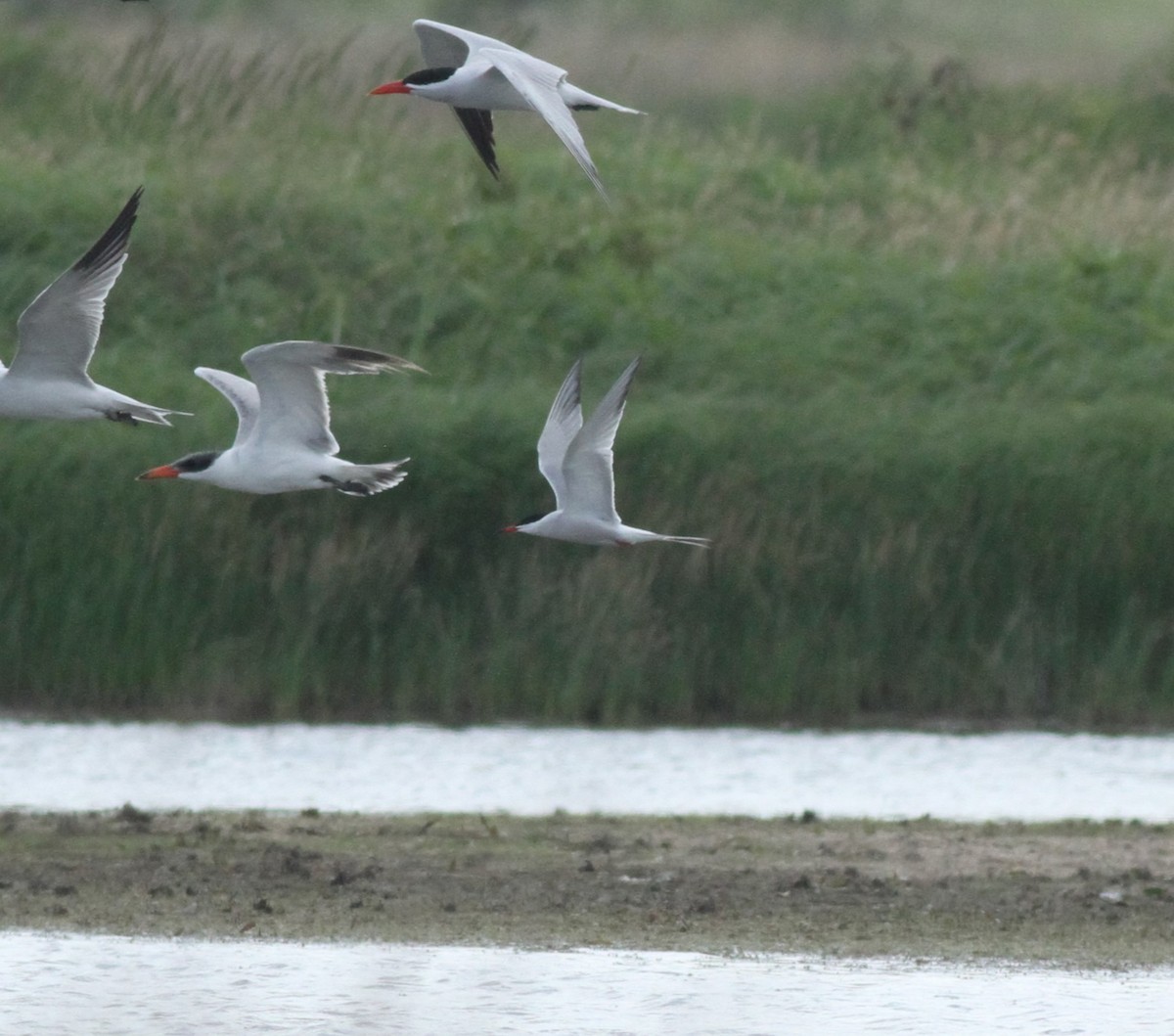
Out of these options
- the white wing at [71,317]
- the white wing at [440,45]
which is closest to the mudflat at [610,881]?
the white wing at [71,317]

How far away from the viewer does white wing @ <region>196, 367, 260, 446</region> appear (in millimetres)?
10345

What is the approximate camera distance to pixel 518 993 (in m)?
9.16

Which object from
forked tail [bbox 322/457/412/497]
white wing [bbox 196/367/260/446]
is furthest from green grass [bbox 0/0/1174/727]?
forked tail [bbox 322/457/412/497]

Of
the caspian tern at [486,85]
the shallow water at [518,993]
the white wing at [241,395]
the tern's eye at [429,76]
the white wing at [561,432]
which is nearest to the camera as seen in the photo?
the caspian tern at [486,85]

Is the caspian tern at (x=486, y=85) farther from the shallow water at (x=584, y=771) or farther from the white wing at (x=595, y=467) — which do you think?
the shallow water at (x=584, y=771)

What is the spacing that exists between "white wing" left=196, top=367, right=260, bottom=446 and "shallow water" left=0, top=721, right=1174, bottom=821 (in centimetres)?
280

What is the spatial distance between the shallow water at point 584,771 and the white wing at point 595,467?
237cm

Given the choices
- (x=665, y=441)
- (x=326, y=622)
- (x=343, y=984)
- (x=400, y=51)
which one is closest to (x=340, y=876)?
(x=343, y=984)

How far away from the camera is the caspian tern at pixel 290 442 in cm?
984

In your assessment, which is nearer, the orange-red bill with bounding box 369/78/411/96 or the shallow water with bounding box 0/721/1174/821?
the orange-red bill with bounding box 369/78/411/96

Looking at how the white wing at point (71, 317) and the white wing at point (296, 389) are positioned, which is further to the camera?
the white wing at point (296, 389)

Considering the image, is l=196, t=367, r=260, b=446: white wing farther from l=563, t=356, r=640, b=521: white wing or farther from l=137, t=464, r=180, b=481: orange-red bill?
l=563, t=356, r=640, b=521: white wing

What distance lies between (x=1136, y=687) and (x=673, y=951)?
6.18 meters

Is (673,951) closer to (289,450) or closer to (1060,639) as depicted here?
(289,450)
